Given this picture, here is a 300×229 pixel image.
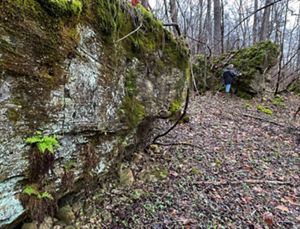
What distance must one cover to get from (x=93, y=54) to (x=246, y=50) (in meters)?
10.4

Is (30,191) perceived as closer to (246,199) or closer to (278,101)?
(246,199)

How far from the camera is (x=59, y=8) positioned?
7.98 feet

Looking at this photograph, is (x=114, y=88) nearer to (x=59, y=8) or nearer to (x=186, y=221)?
(x=59, y=8)

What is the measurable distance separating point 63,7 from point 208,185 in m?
3.52

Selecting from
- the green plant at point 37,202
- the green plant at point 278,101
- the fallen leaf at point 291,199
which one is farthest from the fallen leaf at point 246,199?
the green plant at point 278,101

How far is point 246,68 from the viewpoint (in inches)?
429

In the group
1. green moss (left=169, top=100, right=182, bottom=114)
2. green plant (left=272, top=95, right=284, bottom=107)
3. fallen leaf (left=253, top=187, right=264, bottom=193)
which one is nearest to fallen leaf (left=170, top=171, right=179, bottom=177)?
green moss (left=169, top=100, right=182, bottom=114)

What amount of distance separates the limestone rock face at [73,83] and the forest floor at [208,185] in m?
0.59

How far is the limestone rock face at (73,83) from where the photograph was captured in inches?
86.1

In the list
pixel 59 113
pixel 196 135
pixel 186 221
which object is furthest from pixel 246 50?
pixel 59 113

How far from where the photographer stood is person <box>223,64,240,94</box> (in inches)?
415

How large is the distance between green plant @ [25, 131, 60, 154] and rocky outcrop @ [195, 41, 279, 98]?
9242 mm

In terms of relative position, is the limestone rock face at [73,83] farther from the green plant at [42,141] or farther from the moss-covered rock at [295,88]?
the moss-covered rock at [295,88]

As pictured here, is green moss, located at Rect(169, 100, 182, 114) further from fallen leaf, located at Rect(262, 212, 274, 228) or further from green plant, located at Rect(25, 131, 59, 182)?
green plant, located at Rect(25, 131, 59, 182)
